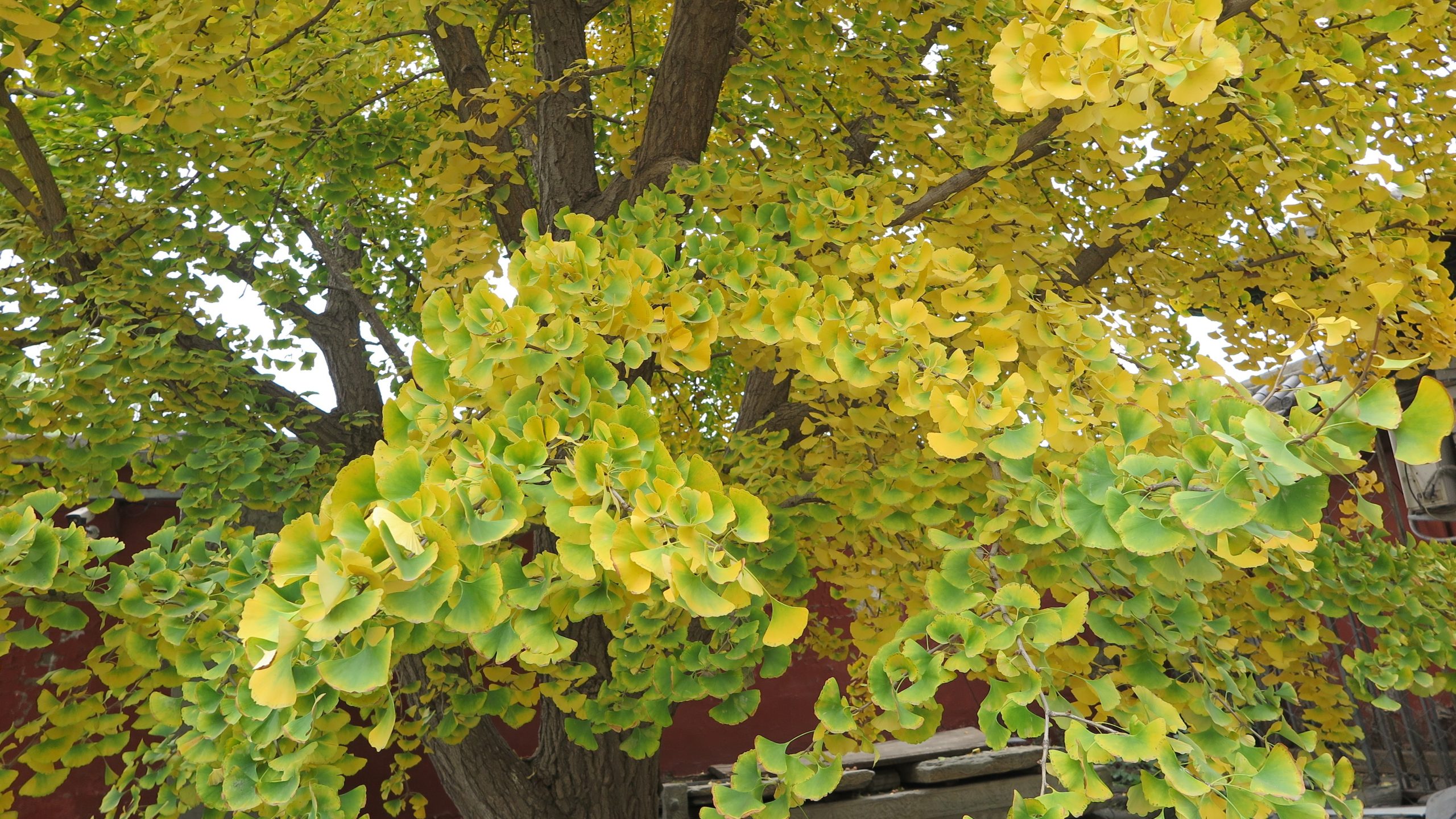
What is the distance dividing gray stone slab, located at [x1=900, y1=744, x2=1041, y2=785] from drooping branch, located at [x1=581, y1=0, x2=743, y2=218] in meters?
4.64

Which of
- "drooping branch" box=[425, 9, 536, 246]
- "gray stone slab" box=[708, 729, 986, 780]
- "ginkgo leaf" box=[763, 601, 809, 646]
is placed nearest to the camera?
"ginkgo leaf" box=[763, 601, 809, 646]

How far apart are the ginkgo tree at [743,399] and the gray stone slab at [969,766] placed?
240cm

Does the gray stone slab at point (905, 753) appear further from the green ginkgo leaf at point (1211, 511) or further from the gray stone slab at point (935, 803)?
the green ginkgo leaf at point (1211, 511)

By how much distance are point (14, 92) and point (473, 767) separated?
2718 mm

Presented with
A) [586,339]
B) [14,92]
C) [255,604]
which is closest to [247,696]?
[255,604]

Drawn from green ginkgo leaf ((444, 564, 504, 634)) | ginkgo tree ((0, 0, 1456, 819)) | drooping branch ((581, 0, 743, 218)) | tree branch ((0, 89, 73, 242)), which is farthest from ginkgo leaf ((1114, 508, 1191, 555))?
tree branch ((0, 89, 73, 242))

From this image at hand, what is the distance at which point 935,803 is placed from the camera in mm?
6109

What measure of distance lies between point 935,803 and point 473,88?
5.11 metres

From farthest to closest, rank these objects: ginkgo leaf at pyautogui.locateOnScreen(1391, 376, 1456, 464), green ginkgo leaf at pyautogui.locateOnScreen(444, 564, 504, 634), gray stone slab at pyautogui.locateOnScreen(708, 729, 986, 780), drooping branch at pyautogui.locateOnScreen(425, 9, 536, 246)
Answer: gray stone slab at pyautogui.locateOnScreen(708, 729, 986, 780)
drooping branch at pyautogui.locateOnScreen(425, 9, 536, 246)
green ginkgo leaf at pyautogui.locateOnScreen(444, 564, 504, 634)
ginkgo leaf at pyautogui.locateOnScreen(1391, 376, 1456, 464)

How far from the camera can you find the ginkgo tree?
1.25 metres

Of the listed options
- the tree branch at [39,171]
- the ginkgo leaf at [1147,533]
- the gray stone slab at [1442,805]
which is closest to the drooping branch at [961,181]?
the ginkgo leaf at [1147,533]

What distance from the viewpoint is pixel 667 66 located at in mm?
3131

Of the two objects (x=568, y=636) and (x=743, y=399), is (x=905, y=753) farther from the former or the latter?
(x=568, y=636)

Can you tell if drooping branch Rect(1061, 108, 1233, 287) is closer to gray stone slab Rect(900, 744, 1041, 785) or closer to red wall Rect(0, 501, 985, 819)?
red wall Rect(0, 501, 985, 819)
